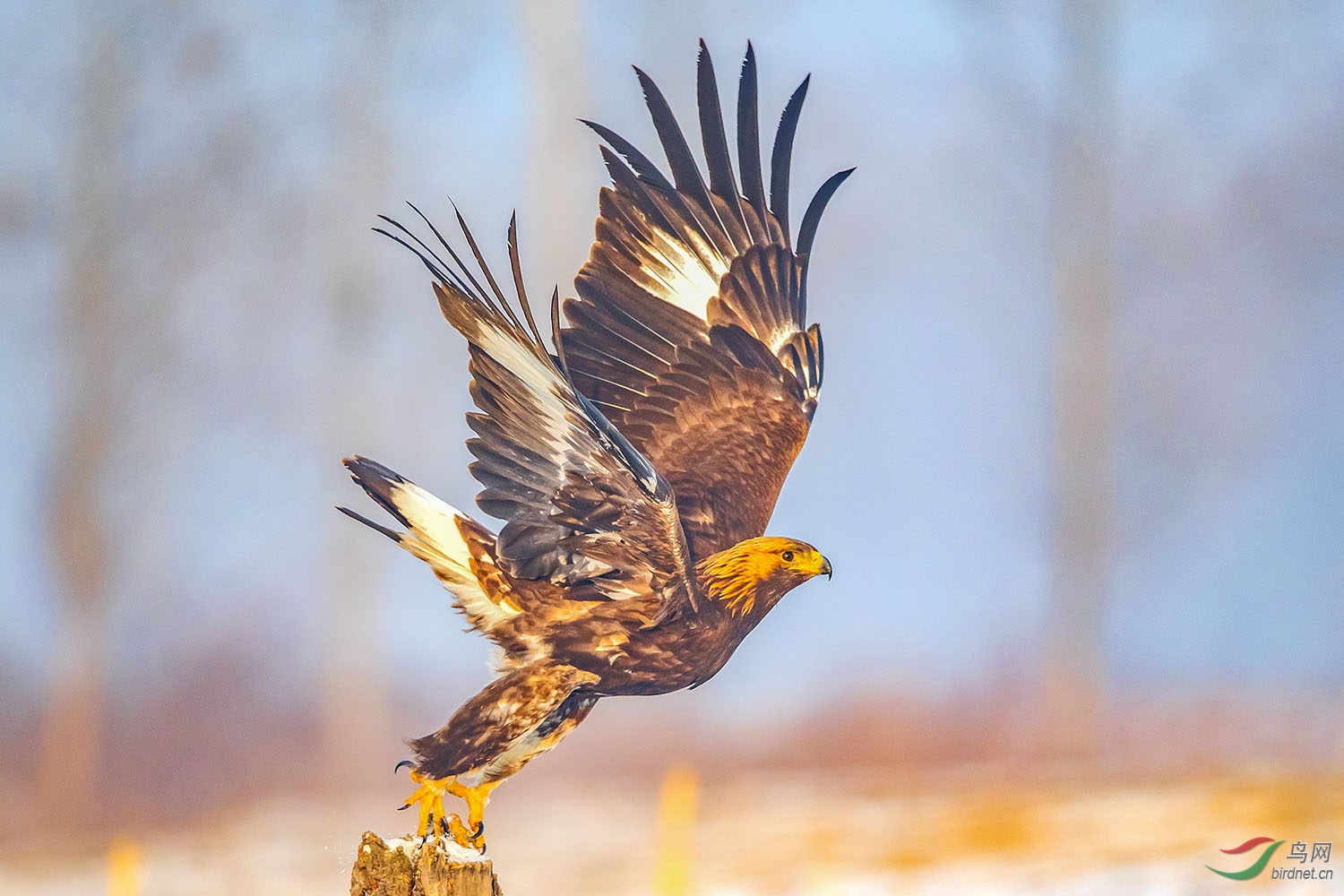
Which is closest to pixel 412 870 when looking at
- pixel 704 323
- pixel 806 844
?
pixel 704 323

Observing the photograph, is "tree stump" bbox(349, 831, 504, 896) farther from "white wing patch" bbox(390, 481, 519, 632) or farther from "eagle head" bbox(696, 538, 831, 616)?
"eagle head" bbox(696, 538, 831, 616)

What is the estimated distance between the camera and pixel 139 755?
15.0ft

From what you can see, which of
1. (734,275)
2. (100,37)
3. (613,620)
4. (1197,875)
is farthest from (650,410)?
(100,37)

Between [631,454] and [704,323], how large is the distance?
2.28 ft

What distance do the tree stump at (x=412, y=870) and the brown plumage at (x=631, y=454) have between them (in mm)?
78

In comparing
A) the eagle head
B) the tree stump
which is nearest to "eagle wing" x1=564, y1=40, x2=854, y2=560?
the eagle head

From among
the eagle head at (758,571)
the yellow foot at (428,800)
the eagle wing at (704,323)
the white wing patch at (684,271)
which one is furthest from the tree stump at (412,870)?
the white wing patch at (684,271)

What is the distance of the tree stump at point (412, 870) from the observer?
81.4 inches

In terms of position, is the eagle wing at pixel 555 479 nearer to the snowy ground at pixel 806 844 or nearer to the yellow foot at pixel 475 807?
the yellow foot at pixel 475 807

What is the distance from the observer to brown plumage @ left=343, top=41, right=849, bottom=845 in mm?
2088

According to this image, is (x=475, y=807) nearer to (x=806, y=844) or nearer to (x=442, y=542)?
(x=442, y=542)

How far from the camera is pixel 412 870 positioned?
6.79 feet

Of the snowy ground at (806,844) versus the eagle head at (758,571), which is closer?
the eagle head at (758,571)

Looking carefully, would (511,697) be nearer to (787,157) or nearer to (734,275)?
(734,275)
